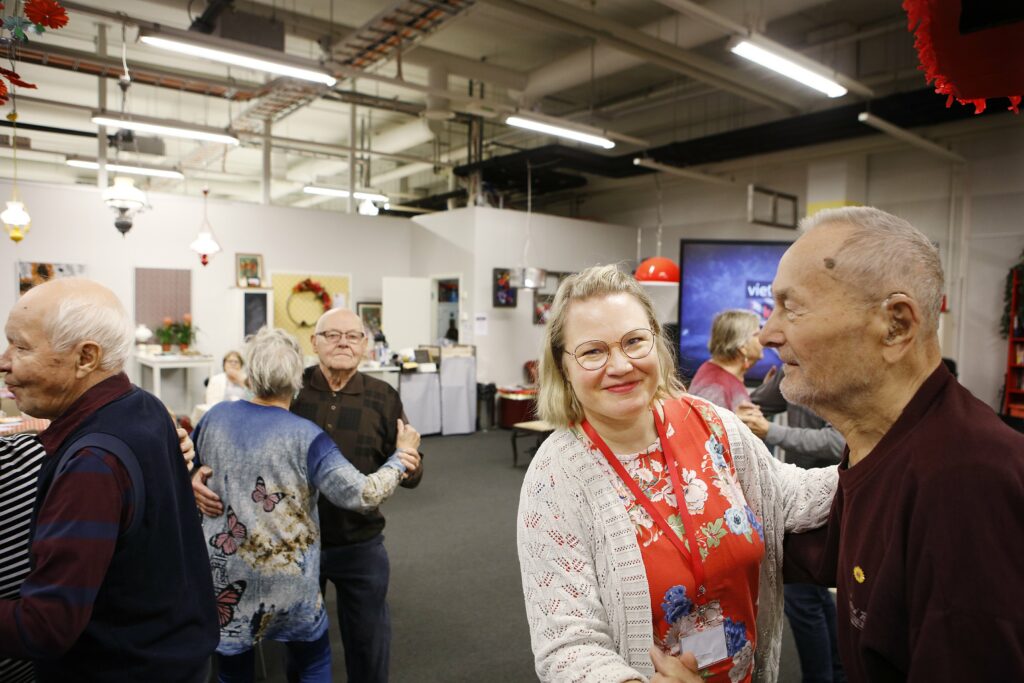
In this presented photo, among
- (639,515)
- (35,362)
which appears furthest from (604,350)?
(35,362)

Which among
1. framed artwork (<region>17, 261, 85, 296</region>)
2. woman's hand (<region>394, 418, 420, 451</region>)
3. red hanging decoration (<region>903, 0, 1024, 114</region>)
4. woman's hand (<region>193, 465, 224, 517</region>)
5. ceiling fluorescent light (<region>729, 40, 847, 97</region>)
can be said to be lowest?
woman's hand (<region>193, 465, 224, 517</region>)

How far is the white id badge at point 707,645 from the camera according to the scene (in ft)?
3.79

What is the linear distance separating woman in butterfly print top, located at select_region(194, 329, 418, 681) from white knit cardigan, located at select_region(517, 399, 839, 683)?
1.03 metres

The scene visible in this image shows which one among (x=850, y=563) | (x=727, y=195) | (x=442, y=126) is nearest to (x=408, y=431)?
(x=850, y=563)

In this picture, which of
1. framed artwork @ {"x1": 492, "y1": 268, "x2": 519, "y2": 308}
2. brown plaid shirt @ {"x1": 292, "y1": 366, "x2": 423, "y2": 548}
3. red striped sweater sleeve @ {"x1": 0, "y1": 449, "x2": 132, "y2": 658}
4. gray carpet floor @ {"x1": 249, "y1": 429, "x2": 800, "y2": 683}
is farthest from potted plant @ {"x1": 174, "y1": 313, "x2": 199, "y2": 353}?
red striped sweater sleeve @ {"x1": 0, "y1": 449, "x2": 132, "y2": 658}

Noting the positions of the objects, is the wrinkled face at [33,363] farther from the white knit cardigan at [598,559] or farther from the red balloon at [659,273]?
the red balloon at [659,273]

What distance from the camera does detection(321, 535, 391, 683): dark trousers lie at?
7.73ft

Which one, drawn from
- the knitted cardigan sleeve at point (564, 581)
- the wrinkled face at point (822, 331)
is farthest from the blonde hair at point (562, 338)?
the wrinkled face at point (822, 331)

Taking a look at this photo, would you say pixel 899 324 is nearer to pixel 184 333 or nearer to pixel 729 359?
pixel 729 359

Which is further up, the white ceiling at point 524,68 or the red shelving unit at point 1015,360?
Answer: the white ceiling at point 524,68

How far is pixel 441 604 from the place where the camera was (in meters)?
3.66

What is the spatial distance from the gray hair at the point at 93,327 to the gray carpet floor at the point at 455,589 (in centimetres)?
213

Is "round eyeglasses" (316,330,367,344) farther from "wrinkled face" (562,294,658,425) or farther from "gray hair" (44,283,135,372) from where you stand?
"wrinkled face" (562,294,658,425)

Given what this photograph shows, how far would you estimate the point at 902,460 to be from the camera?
796mm
